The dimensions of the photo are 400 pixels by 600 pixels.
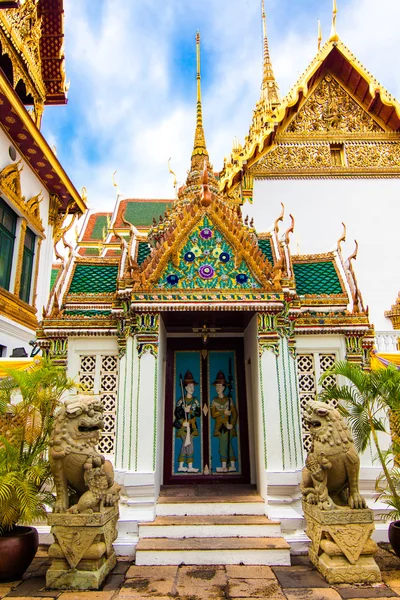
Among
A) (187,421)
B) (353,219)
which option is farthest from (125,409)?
(353,219)

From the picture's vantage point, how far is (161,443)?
5273mm

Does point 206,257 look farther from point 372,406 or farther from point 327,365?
point 372,406

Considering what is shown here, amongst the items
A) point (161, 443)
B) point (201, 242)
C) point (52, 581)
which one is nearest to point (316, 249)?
point (201, 242)

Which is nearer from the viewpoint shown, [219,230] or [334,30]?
[219,230]

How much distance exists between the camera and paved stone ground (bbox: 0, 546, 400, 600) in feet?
10.8

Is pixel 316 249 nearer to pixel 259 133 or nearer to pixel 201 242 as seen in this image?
pixel 259 133

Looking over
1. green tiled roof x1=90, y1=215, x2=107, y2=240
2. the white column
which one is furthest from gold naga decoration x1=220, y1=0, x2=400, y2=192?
the white column

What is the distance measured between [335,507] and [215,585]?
1.20m

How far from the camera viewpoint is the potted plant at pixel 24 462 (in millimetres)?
3570

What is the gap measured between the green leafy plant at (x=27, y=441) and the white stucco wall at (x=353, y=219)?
7908 mm

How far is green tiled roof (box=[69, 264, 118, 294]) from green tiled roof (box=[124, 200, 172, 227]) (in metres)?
10.4

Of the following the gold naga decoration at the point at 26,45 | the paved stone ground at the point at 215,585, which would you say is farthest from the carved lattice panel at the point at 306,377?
the gold naga decoration at the point at 26,45

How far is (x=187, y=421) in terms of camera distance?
5.69m

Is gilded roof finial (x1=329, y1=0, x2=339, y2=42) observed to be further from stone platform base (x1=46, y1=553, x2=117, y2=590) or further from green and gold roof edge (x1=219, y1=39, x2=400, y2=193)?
stone platform base (x1=46, y1=553, x2=117, y2=590)
